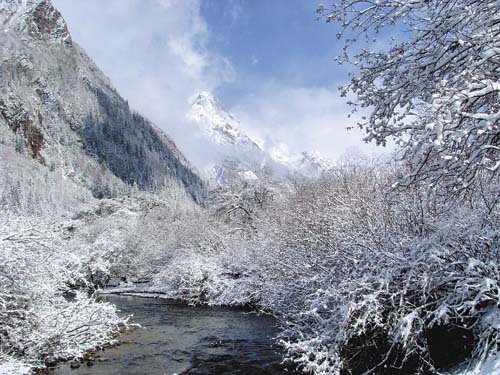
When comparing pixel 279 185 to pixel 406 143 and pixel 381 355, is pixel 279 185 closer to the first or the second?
pixel 381 355

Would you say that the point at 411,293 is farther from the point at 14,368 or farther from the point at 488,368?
the point at 14,368

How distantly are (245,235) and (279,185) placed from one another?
10.1 meters

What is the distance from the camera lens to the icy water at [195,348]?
13242 millimetres

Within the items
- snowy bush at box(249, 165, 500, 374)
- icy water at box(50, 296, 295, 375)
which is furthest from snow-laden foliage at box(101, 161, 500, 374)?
icy water at box(50, 296, 295, 375)

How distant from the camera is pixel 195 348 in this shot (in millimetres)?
16609

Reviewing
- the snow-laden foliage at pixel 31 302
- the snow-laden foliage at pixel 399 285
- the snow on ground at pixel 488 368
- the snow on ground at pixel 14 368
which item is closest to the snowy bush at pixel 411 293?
the snow-laden foliage at pixel 399 285

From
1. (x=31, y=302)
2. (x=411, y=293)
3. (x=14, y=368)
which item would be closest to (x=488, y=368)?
(x=411, y=293)

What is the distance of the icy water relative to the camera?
13242 mm

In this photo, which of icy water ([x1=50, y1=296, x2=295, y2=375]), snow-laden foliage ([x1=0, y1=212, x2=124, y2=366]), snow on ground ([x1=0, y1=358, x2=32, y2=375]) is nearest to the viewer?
snow on ground ([x1=0, y1=358, x2=32, y2=375])

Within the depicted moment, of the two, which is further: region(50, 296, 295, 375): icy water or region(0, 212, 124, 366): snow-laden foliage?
region(50, 296, 295, 375): icy water

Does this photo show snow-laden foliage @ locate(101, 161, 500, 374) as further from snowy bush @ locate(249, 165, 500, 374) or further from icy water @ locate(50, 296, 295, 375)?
icy water @ locate(50, 296, 295, 375)

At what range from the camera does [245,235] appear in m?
37.5

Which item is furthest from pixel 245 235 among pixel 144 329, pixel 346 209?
pixel 346 209

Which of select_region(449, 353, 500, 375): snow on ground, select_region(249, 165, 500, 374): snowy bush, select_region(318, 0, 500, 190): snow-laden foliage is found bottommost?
select_region(449, 353, 500, 375): snow on ground
